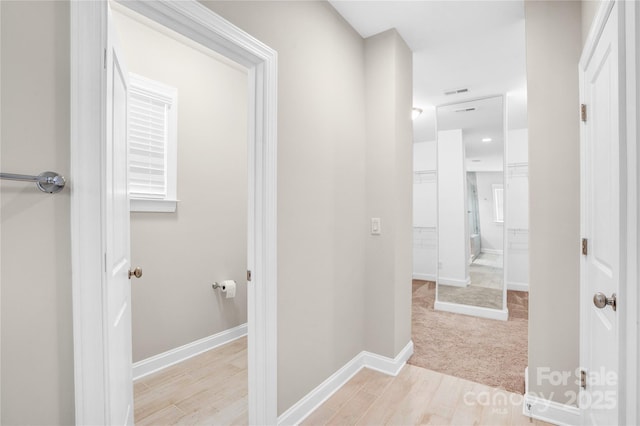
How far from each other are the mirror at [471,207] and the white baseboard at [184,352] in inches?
103

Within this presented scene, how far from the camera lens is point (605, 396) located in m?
1.30

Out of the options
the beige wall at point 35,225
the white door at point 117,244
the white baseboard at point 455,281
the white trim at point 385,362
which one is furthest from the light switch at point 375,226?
the white baseboard at point 455,281

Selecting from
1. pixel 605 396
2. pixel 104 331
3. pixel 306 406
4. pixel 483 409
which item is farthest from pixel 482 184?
pixel 104 331

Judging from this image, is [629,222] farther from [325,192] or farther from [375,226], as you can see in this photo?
[375,226]

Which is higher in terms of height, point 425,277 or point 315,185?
point 315,185

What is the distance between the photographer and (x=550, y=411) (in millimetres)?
1875

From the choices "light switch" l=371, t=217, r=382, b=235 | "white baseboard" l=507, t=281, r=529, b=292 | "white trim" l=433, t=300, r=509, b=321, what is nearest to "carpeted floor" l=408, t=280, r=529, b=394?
"white trim" l=433, t=300, r=509, b=321

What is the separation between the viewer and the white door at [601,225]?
111 centimetres

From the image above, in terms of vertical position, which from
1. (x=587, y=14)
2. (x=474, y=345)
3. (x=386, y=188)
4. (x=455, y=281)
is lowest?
(x=474, y=345)

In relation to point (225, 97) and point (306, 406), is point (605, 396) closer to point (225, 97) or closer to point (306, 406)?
point (306, 406)

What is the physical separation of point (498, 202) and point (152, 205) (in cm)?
372

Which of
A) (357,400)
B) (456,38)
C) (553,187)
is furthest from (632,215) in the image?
(456,38)

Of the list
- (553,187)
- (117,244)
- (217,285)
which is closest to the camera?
(117,244)

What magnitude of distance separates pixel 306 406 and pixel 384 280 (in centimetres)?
103
